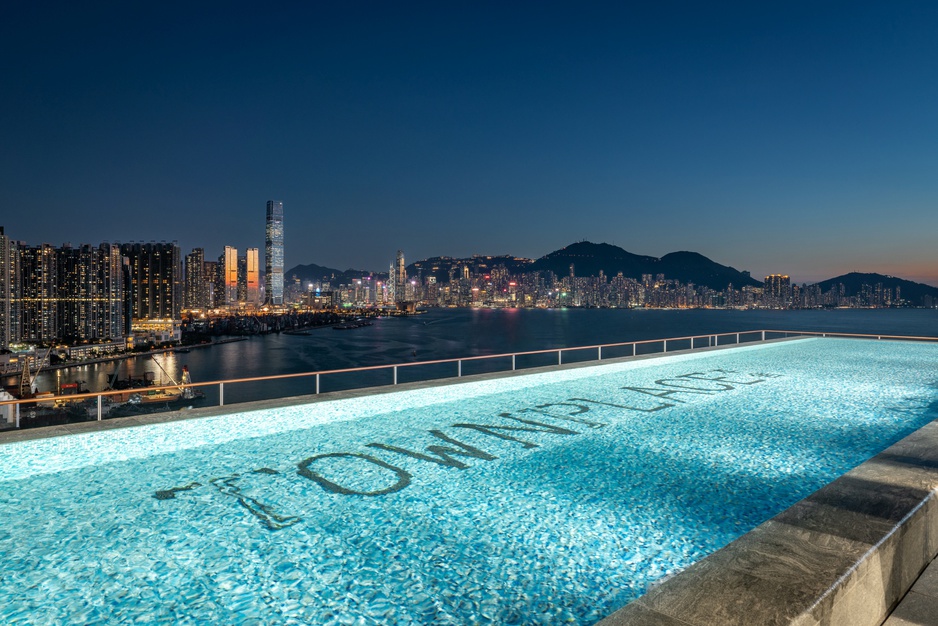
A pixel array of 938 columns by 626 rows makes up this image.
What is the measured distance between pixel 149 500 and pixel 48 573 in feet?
4.68

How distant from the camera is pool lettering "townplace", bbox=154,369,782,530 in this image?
5.59m

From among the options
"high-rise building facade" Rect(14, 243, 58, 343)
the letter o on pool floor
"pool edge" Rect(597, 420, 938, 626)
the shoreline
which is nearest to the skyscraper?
"high-rise building facade" Rect(14, 243, 58, 343)

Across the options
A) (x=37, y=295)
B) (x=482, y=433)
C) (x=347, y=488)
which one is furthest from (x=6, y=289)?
(x=347, y=488)

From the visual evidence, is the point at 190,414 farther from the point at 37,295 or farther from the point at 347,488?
the point at 37,295

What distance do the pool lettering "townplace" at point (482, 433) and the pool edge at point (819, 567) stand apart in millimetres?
3395

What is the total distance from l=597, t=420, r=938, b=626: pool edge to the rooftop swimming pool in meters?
0.85

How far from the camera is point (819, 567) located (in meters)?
2.94

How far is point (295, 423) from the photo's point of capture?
884 cm

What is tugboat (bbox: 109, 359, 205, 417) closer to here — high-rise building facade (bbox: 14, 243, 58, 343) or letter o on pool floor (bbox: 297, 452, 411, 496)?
letter o on pool floor (bbox: 297, 452, 411, 496)

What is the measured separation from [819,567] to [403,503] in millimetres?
3495

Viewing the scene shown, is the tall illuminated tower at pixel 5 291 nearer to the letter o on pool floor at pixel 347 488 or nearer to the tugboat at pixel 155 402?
the tugboat at pixel 155 402

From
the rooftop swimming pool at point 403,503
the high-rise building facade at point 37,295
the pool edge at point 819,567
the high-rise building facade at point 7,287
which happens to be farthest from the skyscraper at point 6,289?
the pool edge at point 819,567

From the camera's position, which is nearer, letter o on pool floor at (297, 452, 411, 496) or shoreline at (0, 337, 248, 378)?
letter o on pool floor at (297, 452, 411, 496)

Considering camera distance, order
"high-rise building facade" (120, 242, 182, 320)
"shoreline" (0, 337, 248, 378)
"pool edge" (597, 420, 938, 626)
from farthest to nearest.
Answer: "high-rise building facade" (120, 242, 182, 320) < "shoreline" (0, 337, 248, 378) < "pool edge" (597, 420, 938, 626)
